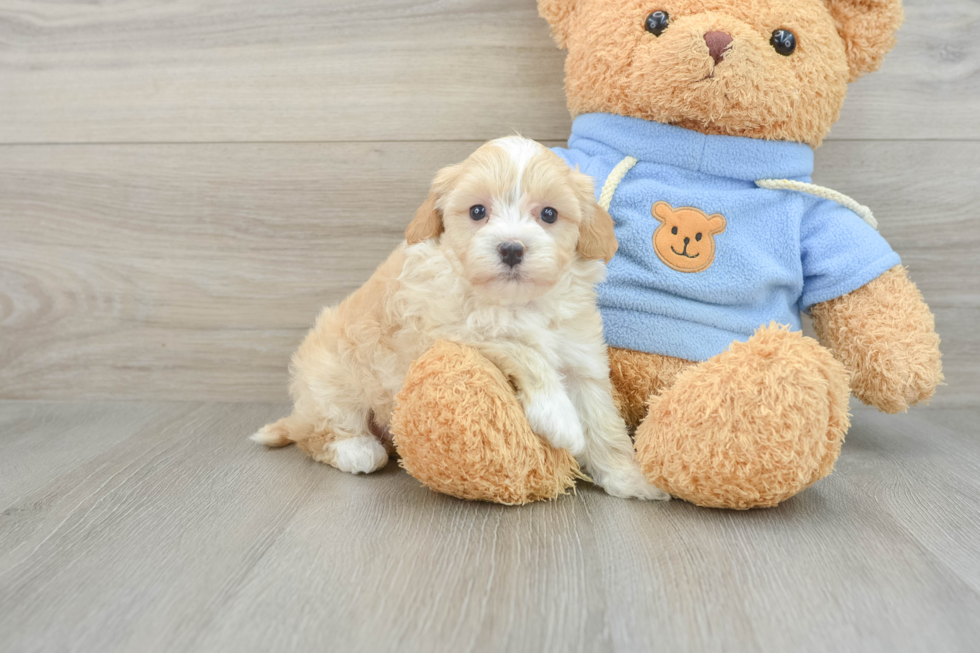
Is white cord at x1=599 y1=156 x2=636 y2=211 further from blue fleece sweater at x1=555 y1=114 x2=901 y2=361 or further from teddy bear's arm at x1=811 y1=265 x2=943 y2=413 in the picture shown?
teddy bear's arm at x1=811 y1=265 x2=943 y2=413

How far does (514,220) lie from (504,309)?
0.48 feet

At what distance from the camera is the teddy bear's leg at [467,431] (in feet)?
3.44

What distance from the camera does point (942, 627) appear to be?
804 millimetres

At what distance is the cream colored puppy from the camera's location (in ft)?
3.48

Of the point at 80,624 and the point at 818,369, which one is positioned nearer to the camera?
the point at 80,624

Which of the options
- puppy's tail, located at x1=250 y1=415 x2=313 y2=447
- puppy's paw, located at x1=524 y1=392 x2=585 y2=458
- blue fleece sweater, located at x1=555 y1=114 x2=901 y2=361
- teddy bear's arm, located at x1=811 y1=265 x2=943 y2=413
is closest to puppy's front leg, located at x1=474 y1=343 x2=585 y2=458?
puppy's paw, located at x1=524 y1=392 x2=585 y2=458

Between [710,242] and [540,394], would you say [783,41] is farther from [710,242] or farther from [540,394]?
[540,394]

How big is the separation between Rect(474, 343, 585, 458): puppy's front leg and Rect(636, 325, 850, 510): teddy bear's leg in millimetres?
136

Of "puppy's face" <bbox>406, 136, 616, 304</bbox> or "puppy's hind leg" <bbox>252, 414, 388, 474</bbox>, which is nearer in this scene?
"puppy's face" <bbox>406, 136, 616, 304</bbox>

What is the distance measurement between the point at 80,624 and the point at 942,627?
968 mm

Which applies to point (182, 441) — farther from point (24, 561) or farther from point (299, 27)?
point (299, 27)

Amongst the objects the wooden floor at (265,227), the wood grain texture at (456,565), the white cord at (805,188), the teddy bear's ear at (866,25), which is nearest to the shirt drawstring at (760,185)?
the white cord at (805,188)

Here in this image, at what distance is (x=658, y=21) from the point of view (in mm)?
1240

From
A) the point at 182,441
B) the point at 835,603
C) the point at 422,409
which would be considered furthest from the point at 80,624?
the point at 835,603
